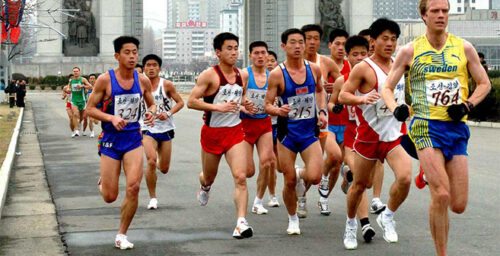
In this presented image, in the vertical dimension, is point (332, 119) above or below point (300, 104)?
below

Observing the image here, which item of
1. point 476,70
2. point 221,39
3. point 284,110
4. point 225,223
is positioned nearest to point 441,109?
point 476,70

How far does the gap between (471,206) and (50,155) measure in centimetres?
1099

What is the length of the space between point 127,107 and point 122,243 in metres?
1.35

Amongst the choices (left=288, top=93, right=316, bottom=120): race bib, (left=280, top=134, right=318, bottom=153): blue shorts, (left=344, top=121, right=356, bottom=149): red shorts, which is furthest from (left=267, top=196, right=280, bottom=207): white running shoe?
(left=288, top=93, right=316, bottom=120): race bib

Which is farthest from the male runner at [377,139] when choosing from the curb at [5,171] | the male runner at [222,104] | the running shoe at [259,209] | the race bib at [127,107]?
the curb at [5,171]

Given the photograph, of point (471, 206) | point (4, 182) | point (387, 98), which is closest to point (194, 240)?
point (387, 98)

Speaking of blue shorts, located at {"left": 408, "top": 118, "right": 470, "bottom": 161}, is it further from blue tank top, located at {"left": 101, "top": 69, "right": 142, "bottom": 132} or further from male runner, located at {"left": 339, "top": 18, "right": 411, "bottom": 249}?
blue tank top, located at {"left": 101, "top": 69, "right": 142, "bottom": 132}

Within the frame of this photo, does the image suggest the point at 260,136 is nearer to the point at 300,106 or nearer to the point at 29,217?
the point at 300,106

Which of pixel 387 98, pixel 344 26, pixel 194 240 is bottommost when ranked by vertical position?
pixel 194 240

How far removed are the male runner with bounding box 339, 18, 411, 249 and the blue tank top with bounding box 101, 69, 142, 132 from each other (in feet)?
6.76

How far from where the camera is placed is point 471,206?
11008mm

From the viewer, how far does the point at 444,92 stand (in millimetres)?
7008

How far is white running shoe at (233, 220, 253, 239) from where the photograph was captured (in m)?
8.85

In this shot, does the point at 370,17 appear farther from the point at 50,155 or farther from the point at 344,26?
the point at 50,155
